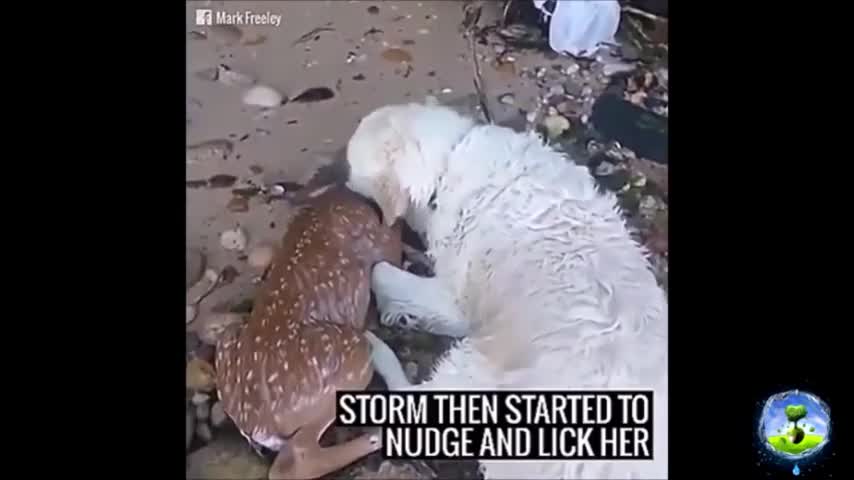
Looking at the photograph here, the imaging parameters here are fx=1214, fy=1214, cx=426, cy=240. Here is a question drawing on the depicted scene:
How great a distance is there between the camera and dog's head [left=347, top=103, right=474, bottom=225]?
809mm

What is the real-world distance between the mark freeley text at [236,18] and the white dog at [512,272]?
0.09 metres

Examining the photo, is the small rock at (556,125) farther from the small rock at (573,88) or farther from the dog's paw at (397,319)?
the dog's paw at (397,319)

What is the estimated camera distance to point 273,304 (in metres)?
0.80

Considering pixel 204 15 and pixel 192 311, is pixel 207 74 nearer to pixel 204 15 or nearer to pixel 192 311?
pixel 204 15

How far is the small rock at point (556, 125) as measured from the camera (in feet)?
2.66

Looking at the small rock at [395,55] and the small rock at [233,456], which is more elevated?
the small rock at [395,55]

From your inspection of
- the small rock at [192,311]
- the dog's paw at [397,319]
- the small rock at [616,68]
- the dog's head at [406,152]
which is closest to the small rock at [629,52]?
the small rock at [616,68]

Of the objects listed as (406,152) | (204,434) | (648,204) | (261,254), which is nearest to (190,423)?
(204,434)

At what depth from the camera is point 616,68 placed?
31.8 inches

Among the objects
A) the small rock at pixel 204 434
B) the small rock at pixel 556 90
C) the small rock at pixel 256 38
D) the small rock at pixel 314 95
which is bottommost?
the small rock at pixel 204 434
